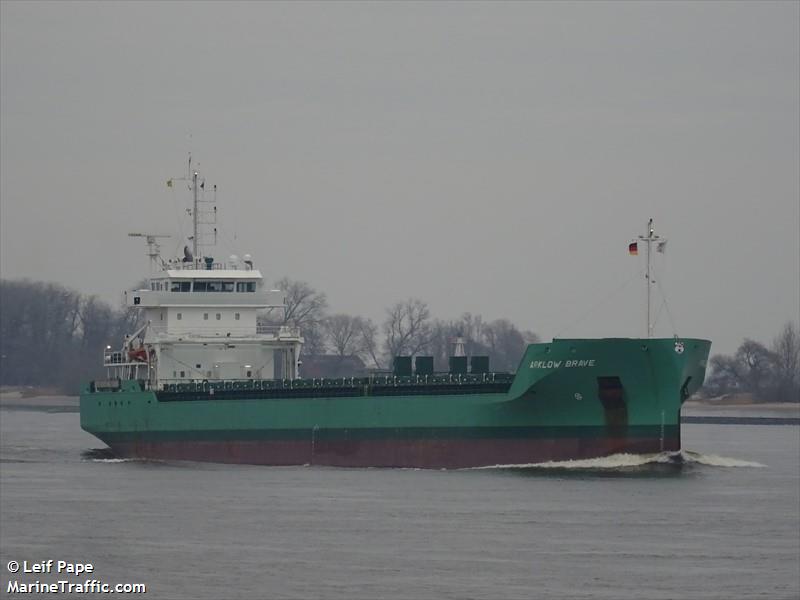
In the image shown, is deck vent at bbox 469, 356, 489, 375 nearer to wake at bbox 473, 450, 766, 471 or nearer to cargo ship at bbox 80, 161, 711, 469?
cargo ship at bbox 80, 161, 711, 469

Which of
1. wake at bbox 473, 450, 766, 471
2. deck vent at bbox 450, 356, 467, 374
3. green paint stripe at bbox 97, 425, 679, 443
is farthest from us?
deck vent at bbox 450, 356, 467, 374

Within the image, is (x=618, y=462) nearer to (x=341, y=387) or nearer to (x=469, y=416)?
(x=469, y=416)

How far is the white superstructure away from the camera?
52.4 m

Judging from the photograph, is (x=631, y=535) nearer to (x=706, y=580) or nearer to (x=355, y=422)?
(x=706, y=580)

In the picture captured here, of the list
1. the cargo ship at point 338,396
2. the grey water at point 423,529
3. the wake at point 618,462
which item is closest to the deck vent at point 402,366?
the cargo ship at point 338,396

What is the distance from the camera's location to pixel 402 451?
45219mm

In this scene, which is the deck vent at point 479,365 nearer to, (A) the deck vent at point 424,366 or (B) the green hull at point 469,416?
(A) the deck vent at point 424,366

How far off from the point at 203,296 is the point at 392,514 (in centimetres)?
1982

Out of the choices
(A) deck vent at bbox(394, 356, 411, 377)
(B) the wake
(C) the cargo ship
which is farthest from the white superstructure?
(B) the wake

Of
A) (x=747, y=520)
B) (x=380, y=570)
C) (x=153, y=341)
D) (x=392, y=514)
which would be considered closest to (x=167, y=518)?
(x=392, y=514)

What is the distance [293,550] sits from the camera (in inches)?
1166

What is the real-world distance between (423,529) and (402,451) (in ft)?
43.8

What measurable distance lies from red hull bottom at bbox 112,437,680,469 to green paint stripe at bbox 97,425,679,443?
0.11 meters

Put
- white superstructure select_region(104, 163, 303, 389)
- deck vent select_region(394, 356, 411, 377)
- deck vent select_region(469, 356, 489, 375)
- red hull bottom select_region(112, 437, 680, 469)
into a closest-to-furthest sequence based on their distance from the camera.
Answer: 1. red hull bottom select_region(112, 437, 680, 469)
2. deck vent select_region(469, 356, 489, 375)
3. deck vent select_region(394, 356, 411, 377)
4. white superstructure select_region(104, 163, 303, 389)
